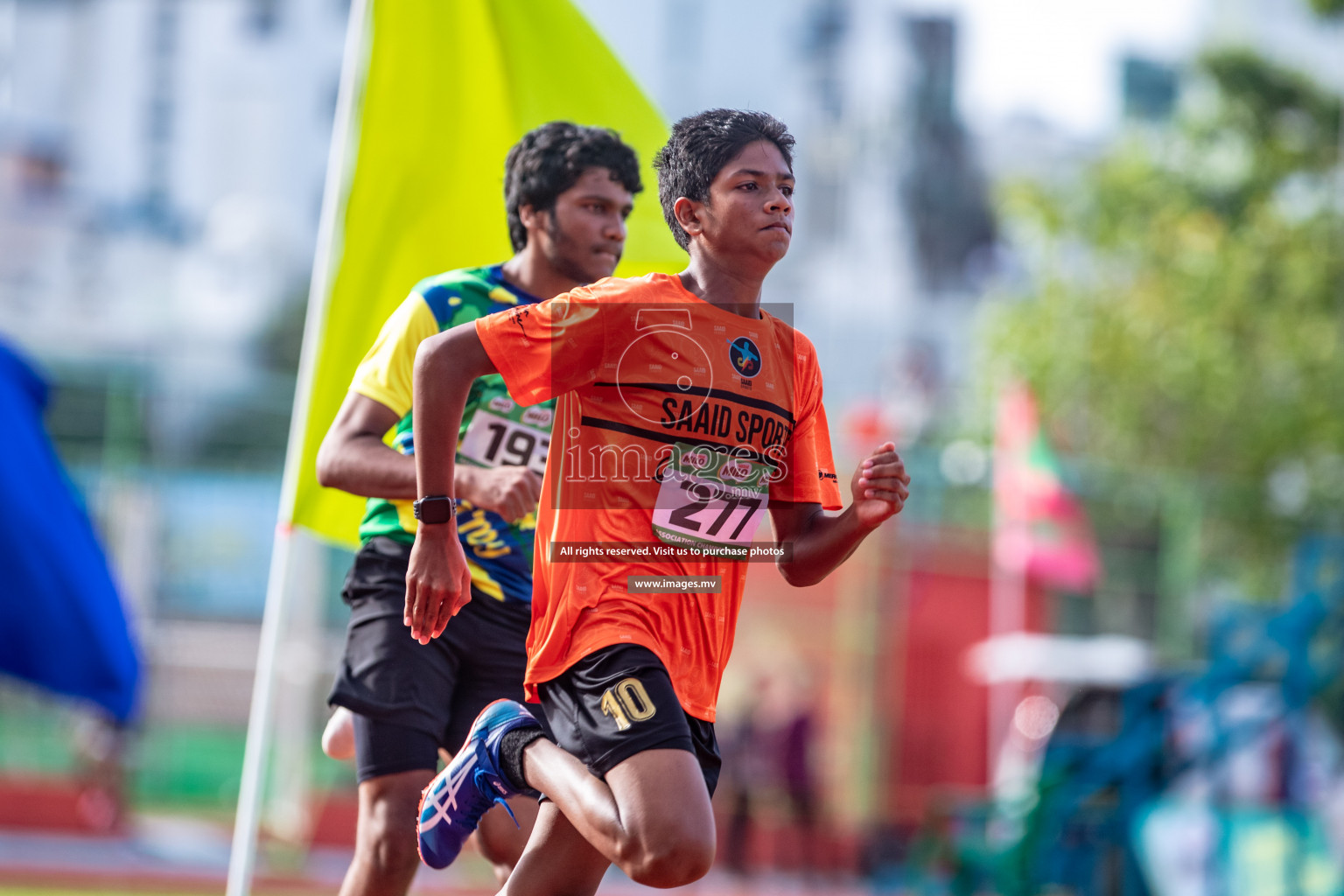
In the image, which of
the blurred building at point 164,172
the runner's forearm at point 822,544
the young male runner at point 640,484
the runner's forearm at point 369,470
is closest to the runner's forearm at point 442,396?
the young male runner at point 640,484

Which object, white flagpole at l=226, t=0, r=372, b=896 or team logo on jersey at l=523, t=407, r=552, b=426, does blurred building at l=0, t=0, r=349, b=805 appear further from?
team logo on jersey at l=523, t=407, r=552, b=426

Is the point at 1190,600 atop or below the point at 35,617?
atop

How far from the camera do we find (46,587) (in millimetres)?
9000

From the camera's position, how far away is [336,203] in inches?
204

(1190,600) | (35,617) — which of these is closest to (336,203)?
(35,617)

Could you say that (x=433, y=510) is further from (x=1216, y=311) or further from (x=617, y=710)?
(x=1216, y=311)

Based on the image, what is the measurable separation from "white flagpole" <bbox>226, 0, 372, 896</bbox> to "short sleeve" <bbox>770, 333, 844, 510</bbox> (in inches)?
73.6

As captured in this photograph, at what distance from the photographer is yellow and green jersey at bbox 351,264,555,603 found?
13.4 ft

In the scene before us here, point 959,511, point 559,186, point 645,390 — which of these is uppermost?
point 959,511

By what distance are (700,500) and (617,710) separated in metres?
0.48

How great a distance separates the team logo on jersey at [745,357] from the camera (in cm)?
343

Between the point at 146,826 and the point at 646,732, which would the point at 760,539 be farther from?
the point at 146,826

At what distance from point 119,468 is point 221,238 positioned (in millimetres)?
32488

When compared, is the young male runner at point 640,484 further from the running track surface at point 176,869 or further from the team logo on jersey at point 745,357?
the running track surface at point 176,869
